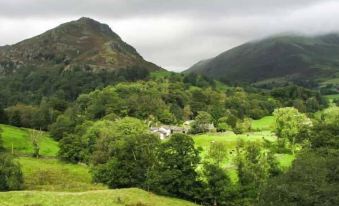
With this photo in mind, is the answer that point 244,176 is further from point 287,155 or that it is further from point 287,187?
point 287,155

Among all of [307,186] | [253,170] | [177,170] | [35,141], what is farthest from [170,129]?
[307,186]

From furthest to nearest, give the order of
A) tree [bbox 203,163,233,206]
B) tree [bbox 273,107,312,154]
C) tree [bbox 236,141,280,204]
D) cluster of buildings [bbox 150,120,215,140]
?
cluster of buildings [bbox 150,120,215,140], tree [bbox 273,107,312,154], tree [bbox 236,141,280,204], tree [bbox 203,163,233,206]

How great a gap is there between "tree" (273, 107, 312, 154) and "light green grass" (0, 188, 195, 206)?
55860mm

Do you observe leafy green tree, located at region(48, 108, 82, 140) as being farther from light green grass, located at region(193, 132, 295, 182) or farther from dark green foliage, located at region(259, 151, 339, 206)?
dark green foliage, located at region(259, 151, 339, 206)

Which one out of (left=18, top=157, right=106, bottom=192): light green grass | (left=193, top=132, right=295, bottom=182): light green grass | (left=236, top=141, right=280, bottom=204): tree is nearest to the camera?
(left=236, top=141, right=280, bottom=204): tree

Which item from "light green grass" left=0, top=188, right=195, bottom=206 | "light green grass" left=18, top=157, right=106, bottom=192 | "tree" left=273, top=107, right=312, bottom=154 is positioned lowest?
"light green grass" left=18, top=157, right=106, bottom=192

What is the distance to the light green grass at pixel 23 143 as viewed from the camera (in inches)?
4995

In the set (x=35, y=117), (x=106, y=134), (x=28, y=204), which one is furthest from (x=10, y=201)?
(x=35, y=117)

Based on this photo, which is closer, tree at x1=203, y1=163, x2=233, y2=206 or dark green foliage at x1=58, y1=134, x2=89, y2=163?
tree at x1=203, y1=163, x2=233, y2=206

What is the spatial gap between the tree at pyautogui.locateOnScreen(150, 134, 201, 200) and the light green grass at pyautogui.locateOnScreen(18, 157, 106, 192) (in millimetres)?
10435

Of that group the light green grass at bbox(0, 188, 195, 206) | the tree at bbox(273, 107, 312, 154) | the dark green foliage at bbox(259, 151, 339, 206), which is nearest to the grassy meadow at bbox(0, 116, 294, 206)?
the light green grass at bbox(0, 188, 195, 206)

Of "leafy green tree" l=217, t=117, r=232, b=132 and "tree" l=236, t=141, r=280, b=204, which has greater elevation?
"leafy green tree" l=217, t=117, r=232, b=132

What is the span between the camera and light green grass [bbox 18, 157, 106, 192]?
8238 cm

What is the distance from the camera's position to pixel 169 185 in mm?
78562
